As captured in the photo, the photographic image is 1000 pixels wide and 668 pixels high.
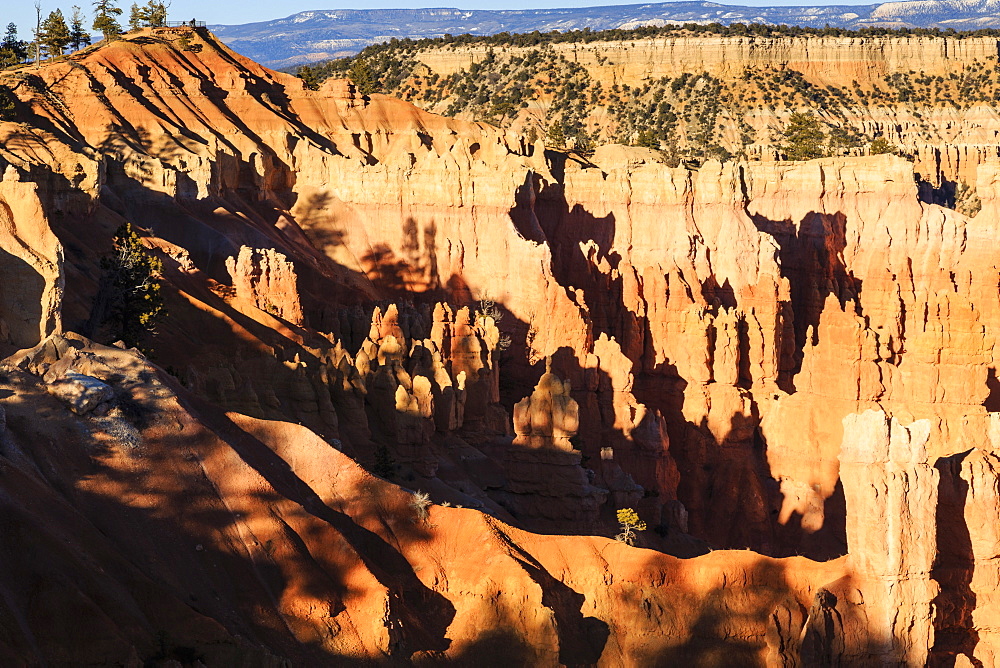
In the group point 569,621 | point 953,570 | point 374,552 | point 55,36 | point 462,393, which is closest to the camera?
point 569,621

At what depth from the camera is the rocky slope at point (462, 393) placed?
74.6ft

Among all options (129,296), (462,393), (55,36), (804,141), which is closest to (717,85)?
(804,141)

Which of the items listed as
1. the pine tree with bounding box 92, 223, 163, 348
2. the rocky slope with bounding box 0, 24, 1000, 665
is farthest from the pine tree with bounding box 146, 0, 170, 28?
the pine tree with bounding box 92, 223, 163, 348

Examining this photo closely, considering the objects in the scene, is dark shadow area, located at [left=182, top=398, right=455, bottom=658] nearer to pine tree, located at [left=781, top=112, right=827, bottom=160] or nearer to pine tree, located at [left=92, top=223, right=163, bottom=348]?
pine tree, located at [left=92, top=223, right=163, bottom=348]

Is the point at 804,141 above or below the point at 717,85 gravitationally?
above

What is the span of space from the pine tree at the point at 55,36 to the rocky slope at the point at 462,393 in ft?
14.8

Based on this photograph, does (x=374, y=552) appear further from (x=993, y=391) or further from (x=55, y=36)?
(x=55, y=36)

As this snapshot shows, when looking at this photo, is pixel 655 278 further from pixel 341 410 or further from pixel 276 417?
pixel 276 417

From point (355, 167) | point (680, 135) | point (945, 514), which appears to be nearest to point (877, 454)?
point (945, 514)

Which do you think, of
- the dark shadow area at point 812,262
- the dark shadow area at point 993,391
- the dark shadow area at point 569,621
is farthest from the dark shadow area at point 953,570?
the dark shadow area at point 812,262

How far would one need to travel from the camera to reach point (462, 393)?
40531 millimetres

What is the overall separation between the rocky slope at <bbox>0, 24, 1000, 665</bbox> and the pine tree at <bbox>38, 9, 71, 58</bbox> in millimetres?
4508

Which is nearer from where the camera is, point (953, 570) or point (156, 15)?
point (953, 570)

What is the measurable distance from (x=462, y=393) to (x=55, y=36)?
46771mm
